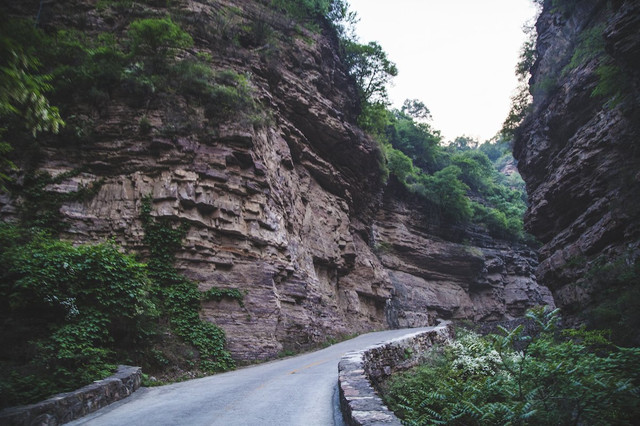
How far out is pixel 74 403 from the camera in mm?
5902

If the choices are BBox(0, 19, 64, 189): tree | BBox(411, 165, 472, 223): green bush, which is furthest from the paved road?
BBox(411, 165, 472, 223): green bush

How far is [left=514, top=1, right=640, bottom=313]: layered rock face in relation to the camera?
54.3 ft

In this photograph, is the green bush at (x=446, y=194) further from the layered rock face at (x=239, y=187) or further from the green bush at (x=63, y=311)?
the green bush at (x=63, y=311)

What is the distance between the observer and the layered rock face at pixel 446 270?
3338 centimetres


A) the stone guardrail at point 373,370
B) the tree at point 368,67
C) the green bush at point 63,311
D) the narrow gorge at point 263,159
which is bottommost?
the stone guardrail at point 373,370

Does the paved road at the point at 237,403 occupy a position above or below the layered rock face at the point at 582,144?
below

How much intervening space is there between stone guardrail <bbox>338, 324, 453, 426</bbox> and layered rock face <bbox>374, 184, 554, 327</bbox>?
16.5 m

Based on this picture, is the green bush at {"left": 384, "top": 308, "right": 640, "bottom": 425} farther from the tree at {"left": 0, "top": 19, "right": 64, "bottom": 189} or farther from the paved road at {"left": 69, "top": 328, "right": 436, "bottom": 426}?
the tree at {"left": 0, "top": 19, "right": 64, "bottom": 189}

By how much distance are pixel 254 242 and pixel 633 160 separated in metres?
18.9

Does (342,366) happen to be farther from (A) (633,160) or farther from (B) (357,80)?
(B) (357,80)

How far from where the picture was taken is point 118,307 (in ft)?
30.4

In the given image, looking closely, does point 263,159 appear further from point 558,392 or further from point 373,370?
point 558,392

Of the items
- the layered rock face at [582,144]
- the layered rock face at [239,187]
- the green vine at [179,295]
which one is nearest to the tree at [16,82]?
the green vine at [179,295]

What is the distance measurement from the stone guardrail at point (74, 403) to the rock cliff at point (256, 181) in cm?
474
